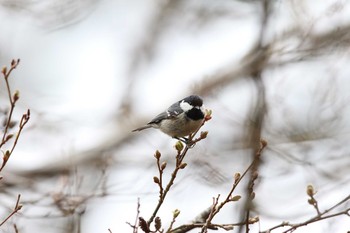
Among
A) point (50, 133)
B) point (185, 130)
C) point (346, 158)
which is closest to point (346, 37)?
point (346, 158)

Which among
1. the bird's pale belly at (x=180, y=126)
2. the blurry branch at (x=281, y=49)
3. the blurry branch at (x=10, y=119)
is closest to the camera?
the blurry branch at (x=10, y=119)

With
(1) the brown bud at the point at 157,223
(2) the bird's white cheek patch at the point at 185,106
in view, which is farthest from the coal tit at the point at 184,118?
(1) the brown bud at the point at 157,223

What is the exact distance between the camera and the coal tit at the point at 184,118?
179 inches

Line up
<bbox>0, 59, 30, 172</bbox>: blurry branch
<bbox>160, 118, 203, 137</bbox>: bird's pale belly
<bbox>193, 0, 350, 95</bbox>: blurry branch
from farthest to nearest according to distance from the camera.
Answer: <bbox>193, 0, 350, 95</bbox>: blurry branch → <bbox>160, 118, 203, 137</bbox>: bird's pale belly → <bbox>0, 59, 30, 172</bbox>: blurry branch

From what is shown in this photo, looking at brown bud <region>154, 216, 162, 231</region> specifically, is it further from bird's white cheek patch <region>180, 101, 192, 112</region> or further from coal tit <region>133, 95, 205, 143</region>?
bird's white cheek patch <region>180, 101, 192, 112</region>

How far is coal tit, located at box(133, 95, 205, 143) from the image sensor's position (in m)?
4.55

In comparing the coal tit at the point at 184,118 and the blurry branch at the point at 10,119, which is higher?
the coal tit at the point at 184,118

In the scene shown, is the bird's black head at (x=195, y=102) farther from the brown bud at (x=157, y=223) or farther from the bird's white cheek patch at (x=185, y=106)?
the brown bud at (x=157, y=223)

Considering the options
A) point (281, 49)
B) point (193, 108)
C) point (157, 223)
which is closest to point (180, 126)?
point (193, 108)

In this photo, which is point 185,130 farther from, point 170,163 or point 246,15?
point 246,15

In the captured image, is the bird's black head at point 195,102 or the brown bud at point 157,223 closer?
the brown bud at point 157,223

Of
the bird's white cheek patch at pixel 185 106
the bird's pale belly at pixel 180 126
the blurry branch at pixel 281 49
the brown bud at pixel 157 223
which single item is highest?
the blurry branch at pixel 281 49

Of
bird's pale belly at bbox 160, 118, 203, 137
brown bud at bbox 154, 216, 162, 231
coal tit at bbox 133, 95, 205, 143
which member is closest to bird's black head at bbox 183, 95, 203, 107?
coal tit at bbox 133, 95, 205, 143

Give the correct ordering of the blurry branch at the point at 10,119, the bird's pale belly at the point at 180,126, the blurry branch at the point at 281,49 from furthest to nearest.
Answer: the blurry branch at the point at 281,49, the bird's pale belly at the point at 180,126, the blurry branch at the point at 10,119
